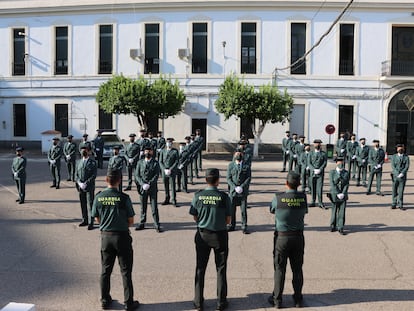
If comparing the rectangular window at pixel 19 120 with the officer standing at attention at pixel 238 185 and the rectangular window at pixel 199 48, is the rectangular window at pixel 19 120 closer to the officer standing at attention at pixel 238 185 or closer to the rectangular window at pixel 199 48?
the rectangular window at pixel 199 48

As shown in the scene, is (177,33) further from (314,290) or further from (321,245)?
(314,290)

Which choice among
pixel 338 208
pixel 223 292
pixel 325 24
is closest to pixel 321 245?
pixel 338 208

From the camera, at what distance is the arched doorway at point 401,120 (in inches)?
1161

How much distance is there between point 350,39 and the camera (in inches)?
1168

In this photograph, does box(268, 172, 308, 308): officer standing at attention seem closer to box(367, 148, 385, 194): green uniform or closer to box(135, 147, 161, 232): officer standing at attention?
box(135, 147, 161, 232): officer standing at attention

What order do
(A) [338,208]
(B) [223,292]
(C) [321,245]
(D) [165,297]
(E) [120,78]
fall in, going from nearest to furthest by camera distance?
(B) [223,292], (D) [165,297], (C) [321,245], (A) [338,208], (E) [120,78]

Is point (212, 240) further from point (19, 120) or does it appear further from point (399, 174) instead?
point (19, 120)

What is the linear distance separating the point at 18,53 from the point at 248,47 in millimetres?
16450

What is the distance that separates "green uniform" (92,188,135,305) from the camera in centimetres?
577

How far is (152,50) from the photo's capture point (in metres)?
30.6

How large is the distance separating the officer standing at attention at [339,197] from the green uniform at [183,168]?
6023 millimetres

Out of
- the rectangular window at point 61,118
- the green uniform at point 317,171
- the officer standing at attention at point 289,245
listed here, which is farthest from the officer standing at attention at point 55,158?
the rectangular window at point 61,118

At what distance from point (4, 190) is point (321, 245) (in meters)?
11.4

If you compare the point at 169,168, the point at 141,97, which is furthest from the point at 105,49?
the point at 169,168
